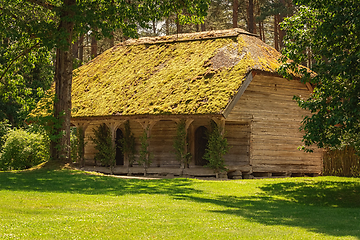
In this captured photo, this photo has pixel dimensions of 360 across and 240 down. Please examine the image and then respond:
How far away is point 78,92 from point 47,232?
2253 cm

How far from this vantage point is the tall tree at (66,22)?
802 inches

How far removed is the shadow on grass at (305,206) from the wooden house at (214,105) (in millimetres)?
4446

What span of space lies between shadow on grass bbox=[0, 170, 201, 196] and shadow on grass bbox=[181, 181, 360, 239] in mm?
2628

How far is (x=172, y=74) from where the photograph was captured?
2653cm

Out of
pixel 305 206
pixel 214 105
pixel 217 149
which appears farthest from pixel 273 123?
pixel 305 206

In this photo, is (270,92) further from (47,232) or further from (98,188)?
(47,232)

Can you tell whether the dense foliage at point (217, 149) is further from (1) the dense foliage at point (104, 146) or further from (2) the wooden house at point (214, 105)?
(1) the dense foliage at point (104, 146)

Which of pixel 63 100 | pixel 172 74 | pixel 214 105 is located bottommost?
pixel 214 105

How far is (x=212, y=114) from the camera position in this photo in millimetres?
21875

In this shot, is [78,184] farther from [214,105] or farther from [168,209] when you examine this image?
[214,105]

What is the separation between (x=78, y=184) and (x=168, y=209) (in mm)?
6203

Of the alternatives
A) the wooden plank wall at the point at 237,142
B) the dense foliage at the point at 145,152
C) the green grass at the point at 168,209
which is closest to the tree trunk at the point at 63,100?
the green grass at the point at 168,209

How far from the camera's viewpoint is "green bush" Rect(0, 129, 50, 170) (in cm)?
2717

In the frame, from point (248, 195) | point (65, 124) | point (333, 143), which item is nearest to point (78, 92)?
point (65, 124)
